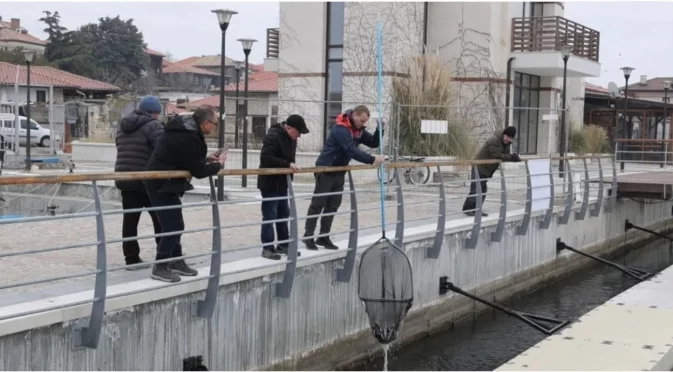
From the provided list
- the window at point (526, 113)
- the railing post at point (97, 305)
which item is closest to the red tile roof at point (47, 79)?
the window at point (526, 113)

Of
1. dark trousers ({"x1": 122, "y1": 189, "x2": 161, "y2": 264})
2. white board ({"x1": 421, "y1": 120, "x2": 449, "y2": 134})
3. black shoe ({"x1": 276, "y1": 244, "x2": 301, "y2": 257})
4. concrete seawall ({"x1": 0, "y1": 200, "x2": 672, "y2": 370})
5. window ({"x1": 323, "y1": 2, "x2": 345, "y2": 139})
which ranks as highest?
window ({"x1": 323, "y1": 2, "x2": 345, "y2": 139})

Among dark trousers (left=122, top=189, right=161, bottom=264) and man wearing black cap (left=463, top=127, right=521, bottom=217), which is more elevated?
man wearing black cap (left=463, top=127, right=521, bottom=217)

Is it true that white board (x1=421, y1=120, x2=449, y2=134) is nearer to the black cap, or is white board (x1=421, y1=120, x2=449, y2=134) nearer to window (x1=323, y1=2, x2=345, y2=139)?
window (x1=323, y1=2, x2=345, y2=139)

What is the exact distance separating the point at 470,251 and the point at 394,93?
10290 millimetres

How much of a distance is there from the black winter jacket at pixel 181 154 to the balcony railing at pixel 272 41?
71.0ft

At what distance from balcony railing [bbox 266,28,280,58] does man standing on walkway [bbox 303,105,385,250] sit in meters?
19.5

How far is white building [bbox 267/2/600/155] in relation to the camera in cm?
2380

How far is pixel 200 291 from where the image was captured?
653 centimetres

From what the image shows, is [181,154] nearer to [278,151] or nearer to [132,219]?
[132,219]

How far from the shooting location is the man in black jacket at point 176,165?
6.24 m

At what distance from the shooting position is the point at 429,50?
25.6m

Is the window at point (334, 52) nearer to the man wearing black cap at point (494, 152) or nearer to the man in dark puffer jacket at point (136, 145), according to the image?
the man wearing black cap at point (494, 152)

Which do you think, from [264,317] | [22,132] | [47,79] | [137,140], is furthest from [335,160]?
[47,79]

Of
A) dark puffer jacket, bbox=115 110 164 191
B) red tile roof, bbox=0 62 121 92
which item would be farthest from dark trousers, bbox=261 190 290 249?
red tile roof, bbox=0 62 121 92
